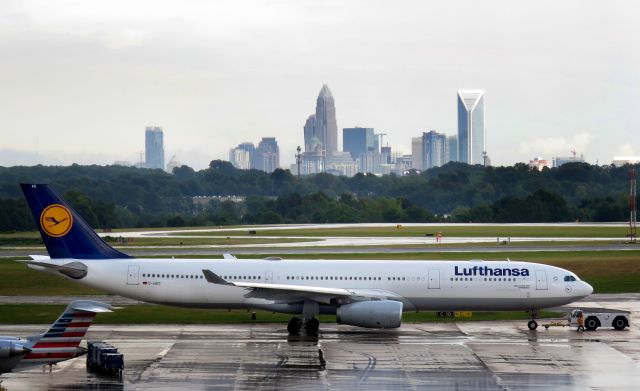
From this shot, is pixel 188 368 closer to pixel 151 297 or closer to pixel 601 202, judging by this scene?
pixel 151 297

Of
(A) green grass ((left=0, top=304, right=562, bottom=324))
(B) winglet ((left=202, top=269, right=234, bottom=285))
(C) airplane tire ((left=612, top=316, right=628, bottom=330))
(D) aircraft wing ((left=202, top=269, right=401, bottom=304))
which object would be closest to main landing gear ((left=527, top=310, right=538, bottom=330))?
(A) green grass ((left=0, top=304, right=562, bottom=324))

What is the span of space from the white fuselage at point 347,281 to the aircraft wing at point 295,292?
28.8 inches

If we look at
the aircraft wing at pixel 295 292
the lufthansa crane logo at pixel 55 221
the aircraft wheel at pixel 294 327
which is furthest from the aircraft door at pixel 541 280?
the lufthansa crane logo at pixel 55 221

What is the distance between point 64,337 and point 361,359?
1193 cm

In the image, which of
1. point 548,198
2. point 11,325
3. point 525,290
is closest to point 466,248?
point 525,290

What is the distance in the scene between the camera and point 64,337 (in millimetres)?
33875

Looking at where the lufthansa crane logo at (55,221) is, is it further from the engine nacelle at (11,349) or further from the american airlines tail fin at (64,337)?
the engine nacelle at (11,349)

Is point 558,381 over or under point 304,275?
under

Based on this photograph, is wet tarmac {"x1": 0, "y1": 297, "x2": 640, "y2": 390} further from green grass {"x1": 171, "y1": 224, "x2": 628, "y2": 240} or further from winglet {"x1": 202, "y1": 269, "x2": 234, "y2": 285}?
green grass {"x1": 171, "y1": 224, "x2": 628, "y2": 240}

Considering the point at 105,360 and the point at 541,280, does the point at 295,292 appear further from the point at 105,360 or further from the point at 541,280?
the point at 541,280

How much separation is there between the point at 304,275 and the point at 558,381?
49.9 feet

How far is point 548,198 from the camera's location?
157875mm

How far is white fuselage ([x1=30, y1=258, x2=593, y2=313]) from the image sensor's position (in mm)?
47312

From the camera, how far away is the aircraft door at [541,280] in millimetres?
48250
